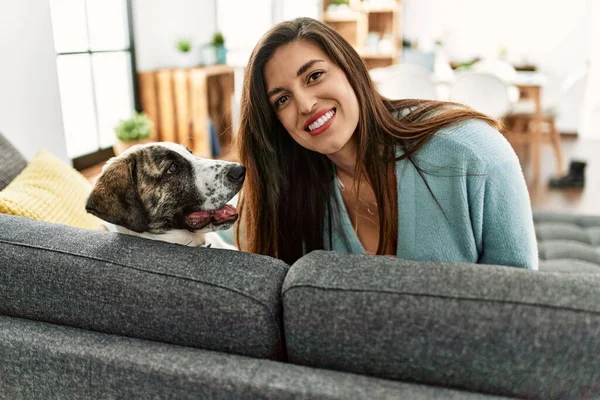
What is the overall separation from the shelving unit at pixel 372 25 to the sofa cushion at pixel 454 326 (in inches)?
240

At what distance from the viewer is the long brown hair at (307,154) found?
1.40m

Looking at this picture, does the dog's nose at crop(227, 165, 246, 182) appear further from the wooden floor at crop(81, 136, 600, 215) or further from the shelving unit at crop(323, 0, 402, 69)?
the shelving unit at crop(323, 0, 402, 69)

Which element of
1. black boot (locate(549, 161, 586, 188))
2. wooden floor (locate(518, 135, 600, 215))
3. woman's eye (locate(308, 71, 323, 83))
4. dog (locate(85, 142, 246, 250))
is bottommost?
wooden floor (locate(518, 135, 600, 215))

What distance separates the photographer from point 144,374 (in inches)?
32.4

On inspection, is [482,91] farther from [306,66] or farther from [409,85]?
[306,66]

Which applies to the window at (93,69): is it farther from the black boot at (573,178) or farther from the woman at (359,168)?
the black boot at (573,178)

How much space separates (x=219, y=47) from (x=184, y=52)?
0.69 meters

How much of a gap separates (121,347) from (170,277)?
0.14m

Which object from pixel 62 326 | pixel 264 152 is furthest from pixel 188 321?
pixel 264 152

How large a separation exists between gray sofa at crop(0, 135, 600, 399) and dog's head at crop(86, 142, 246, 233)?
261 millimetres

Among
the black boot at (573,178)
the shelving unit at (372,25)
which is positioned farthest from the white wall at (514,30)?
the black boot at (573,178)

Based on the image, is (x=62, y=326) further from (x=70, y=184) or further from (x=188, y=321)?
(x=70, y=184)

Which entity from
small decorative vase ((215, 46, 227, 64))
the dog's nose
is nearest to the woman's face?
the dog's nose

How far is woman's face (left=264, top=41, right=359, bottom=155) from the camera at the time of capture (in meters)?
1.39
